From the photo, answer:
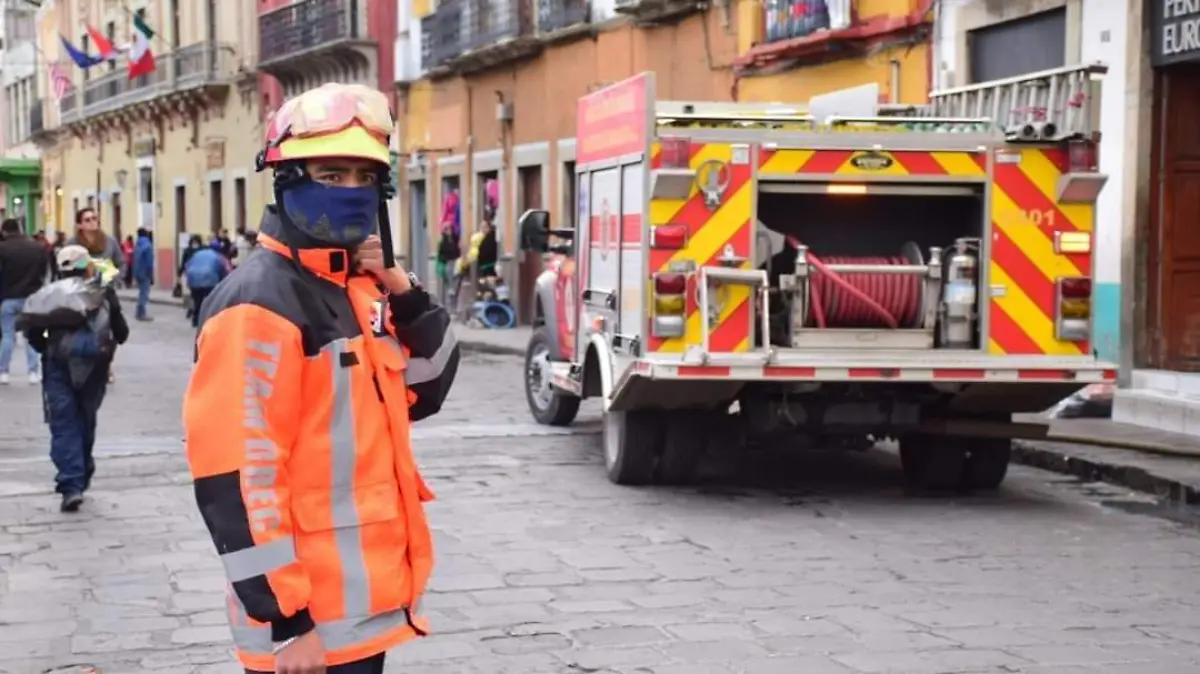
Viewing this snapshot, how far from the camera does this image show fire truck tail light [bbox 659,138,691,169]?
905 cm

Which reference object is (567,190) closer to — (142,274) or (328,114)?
(142,274)

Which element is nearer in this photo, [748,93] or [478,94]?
[748,93]

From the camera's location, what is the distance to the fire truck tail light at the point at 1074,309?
931cm

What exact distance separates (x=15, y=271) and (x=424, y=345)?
14.3 m

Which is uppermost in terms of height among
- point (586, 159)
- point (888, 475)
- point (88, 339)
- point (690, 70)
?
point (690, 70)

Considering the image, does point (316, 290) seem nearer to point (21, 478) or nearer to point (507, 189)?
point (21, 478)

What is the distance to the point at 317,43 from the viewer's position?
35062 millimetres

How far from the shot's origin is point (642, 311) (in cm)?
920

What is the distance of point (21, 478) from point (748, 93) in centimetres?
1184

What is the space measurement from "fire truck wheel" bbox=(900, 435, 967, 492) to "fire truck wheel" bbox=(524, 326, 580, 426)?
3.51 m

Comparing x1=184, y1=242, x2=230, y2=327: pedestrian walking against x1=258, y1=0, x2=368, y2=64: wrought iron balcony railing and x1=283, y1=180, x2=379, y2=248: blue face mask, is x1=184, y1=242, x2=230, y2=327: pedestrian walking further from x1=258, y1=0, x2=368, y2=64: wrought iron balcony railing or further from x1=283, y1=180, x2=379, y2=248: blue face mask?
x1=283, y1=180, x2=379, y2=248: blue face mask

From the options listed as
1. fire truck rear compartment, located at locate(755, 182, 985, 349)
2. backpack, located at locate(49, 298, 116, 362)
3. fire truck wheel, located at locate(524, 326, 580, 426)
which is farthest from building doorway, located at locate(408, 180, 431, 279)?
fire truck rear compartment, located at locate(755, 182, 985, 349)

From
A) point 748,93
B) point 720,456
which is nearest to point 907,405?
point 720,456

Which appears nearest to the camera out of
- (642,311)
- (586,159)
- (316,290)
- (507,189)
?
(316,290)
